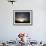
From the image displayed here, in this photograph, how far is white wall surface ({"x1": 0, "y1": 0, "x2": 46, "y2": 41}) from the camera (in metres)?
5.34

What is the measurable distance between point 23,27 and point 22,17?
0.43m

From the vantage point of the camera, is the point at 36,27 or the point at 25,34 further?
the point at 36,27

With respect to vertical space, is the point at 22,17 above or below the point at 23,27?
above

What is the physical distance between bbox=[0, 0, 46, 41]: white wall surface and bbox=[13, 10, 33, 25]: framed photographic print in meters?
0.13

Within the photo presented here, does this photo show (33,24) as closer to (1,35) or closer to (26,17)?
(26,17)

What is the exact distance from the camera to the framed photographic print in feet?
17.5

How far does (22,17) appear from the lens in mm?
5383

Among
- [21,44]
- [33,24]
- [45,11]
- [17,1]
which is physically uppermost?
[17,1]

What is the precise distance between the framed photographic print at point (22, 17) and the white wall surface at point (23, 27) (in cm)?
13

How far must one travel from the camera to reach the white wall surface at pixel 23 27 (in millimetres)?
5336

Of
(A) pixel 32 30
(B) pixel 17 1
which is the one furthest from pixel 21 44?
(B) pixel 17 1

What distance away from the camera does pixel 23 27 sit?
5.36 metres

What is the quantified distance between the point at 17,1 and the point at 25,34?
311 cm

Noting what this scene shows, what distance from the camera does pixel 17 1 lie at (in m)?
5.38
